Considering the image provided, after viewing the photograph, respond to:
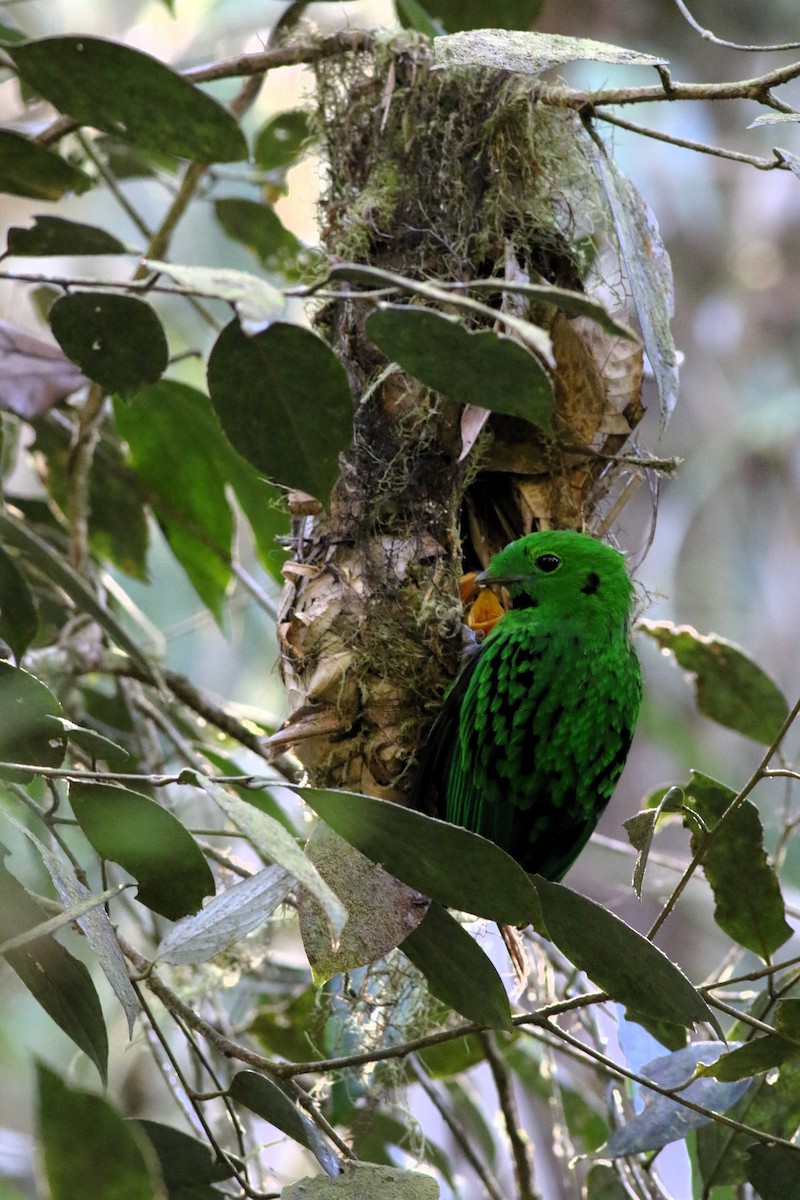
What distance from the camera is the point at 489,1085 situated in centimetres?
645

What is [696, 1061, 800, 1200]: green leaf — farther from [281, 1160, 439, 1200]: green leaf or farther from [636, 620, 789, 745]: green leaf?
[636, 620, 789, 745]: green leaf

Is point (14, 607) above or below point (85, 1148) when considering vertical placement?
above

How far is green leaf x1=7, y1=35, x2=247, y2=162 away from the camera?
207cm

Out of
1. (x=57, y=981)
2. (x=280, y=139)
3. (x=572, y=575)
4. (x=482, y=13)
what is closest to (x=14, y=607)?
(x=57, y=981)

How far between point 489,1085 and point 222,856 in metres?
4.32

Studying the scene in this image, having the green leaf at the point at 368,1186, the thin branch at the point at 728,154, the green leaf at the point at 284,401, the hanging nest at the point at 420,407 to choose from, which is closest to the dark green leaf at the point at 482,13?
the hanging nest at the point at 420,407

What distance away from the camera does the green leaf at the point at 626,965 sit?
5.74ft

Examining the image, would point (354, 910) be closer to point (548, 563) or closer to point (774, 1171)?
point (774, 1171)

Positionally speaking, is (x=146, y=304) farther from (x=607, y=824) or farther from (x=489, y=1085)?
(x=607, y=824)

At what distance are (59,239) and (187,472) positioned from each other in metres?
0.99

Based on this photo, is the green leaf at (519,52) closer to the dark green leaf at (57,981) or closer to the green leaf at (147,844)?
the green leaf at (147,844)

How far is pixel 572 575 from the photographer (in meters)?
2.64

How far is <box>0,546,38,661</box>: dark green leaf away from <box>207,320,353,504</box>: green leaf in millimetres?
675

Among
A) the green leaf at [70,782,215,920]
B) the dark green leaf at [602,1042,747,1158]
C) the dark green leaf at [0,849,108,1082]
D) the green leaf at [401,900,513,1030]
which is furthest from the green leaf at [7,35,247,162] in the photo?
the dark green leaf at [602,1042,747,1158]
